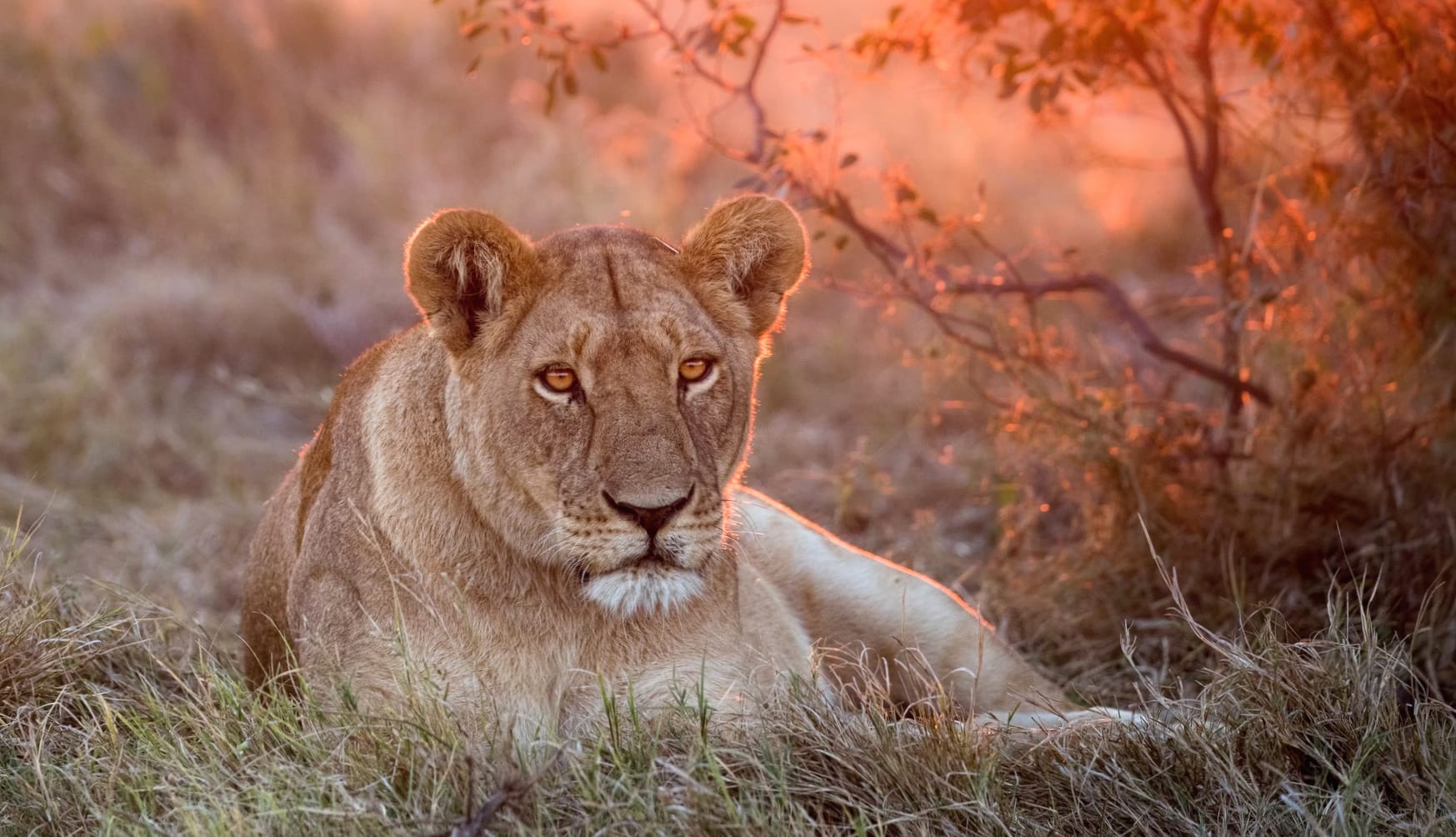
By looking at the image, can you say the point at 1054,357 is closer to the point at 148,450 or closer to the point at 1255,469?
the point at 1255,469

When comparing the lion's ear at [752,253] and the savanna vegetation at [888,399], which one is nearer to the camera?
the savanna vegetation at [888,399]

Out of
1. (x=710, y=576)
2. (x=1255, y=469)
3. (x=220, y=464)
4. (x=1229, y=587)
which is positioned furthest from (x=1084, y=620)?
(x=220, y=464)

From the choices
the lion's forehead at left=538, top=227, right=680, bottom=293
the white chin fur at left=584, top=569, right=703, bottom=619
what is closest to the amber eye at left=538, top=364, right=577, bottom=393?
the lion's forehead at left=538, top=227, right=680, bottom=293

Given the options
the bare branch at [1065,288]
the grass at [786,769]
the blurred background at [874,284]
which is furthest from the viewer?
the bare branch at [1065,288]

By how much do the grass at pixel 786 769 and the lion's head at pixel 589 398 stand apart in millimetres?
422

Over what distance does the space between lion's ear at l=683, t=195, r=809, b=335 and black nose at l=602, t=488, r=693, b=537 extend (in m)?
0.71

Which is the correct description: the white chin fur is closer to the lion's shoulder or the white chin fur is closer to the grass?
the grass

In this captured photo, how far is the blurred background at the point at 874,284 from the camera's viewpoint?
539 cm

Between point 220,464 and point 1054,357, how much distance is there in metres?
4.32

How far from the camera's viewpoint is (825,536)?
5.05 m

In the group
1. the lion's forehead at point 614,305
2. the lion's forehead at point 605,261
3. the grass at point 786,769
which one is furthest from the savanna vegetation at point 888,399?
the lion's forehead at point 605,261

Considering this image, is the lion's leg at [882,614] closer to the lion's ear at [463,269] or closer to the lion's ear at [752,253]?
the lion's ear at [752,253]

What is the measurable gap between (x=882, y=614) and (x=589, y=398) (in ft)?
5.94

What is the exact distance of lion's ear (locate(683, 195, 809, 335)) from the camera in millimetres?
3705
